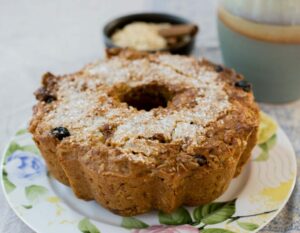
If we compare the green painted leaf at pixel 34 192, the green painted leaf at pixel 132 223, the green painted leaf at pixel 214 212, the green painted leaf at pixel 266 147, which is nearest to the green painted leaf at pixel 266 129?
the green painted leaf at pixel 266 147

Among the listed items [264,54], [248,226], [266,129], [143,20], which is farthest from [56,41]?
[248,226]

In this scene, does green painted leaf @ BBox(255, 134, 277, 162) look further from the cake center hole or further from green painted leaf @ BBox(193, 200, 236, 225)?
the cake center hole

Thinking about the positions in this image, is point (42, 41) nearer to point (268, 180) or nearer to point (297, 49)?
point (297, 49)

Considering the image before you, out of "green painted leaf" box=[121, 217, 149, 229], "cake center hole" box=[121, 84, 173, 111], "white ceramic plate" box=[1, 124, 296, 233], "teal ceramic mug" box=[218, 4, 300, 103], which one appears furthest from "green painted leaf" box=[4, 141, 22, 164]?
"teal ceramic mug" box=[218, 4, 300, 103]

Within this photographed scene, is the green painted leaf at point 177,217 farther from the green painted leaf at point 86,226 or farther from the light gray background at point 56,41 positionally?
the light gray background at point 56,41

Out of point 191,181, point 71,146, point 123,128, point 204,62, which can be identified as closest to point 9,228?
point 71,146
